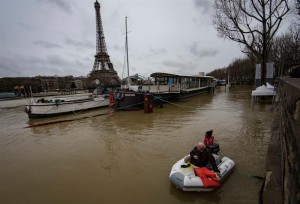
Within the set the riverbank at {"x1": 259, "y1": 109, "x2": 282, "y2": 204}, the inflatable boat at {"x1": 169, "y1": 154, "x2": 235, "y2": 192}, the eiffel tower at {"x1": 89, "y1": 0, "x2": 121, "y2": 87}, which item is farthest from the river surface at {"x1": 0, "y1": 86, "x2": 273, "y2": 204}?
the eiffel tower at {"x1": 89, "y1": 0, "x2": 121, "y2": 87}

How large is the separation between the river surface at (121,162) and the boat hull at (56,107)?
16.5ft

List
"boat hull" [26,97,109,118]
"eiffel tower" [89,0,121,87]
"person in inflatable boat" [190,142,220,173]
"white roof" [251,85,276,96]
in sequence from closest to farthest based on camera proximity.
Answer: "person in inflatable boat" [190,142,220,173], "white roof" [251,85,276,96], "boat hull" [26,97,109,118], "eiffel tower" [89,0,121,87]

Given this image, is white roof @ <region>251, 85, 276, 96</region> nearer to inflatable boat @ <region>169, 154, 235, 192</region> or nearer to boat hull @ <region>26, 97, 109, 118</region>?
inflatable boat @ <region>169, 154, 235, 192</region>

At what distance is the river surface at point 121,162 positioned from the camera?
5059mm

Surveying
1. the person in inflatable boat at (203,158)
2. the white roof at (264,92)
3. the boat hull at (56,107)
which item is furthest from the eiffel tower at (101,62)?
the person in inflatable boat at (203,158)

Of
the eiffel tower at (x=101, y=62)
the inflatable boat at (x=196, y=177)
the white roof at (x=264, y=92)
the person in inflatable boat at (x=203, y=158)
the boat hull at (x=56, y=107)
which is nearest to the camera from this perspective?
the inflatable boat at (x=196, y=177)

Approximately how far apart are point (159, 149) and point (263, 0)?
18.1 m

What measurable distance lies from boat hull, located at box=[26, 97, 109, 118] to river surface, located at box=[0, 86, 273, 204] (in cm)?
502

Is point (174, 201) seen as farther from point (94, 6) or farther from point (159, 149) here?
point (94, 6)

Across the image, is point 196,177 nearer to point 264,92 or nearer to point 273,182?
point 273,182

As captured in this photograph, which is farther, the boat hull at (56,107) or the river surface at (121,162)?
the boat hull at (56,107)

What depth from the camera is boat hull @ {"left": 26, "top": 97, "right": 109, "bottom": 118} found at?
56.2 ft

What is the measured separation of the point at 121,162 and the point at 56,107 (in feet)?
43.0

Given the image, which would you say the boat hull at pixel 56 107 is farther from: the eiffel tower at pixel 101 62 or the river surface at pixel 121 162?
the eiffel tower at pixel 101 62
